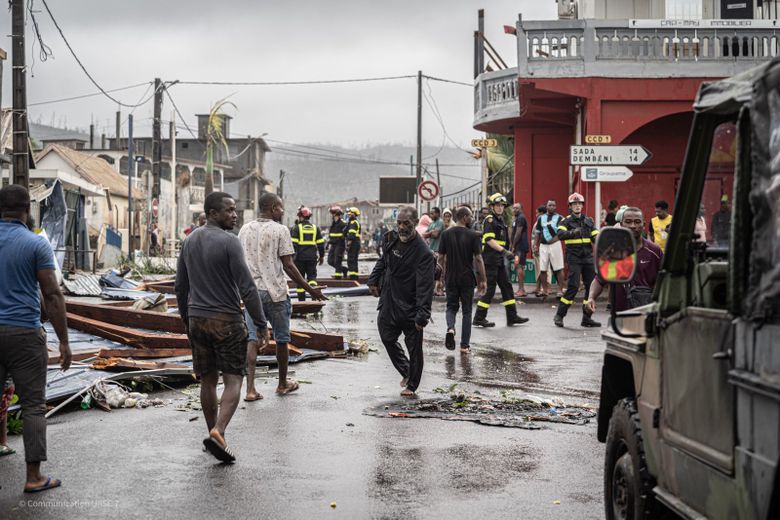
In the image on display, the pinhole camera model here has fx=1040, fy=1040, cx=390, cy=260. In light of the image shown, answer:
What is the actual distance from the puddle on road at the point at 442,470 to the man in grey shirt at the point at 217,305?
1.21 metres

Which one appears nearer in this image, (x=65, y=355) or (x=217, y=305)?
(x=65, y=355)

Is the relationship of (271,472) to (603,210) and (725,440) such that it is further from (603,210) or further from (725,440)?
(603,210)

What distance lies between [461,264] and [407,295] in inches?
132

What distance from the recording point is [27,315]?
251 inches

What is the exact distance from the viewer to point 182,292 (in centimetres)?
764

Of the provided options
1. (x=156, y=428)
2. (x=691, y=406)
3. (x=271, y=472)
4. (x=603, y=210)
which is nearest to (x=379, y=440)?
(x=271, y=472)

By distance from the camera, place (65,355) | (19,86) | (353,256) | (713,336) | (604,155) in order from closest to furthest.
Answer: (713,336) < (65,355) < (604,155) < (19,86) < (353,256)

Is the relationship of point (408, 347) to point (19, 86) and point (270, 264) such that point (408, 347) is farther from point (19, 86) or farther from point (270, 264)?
point (19, 86)

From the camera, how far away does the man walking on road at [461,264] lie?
1321 cm

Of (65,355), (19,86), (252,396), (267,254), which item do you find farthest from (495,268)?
(65,355)

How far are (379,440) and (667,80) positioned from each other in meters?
17.3

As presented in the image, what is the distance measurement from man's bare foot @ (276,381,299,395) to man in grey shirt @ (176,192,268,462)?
2.52 metres

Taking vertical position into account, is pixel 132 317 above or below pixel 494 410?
above

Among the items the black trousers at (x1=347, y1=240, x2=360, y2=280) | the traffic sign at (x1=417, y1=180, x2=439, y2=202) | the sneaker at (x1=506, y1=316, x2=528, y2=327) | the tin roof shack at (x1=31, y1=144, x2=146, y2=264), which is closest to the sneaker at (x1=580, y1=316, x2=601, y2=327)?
the sneaker at (x1=506, y1=316, x2=528, y2=327)
